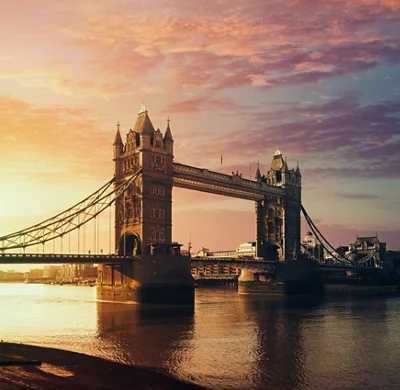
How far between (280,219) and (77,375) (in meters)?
100

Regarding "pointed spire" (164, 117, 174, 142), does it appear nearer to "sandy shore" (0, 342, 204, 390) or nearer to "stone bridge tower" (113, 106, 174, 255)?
"stone bridge tower" (113, 106, 174, 255)

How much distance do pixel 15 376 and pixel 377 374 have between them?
24.2 meters

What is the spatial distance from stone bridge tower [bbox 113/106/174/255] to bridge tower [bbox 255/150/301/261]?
41330mm

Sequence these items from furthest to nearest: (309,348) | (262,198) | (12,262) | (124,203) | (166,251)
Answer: (262,198) → (124,203) → (166,251) → (12,262) → (309,348)

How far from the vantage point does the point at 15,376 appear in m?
32.6

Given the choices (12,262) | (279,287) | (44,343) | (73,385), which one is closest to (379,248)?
(279,287)

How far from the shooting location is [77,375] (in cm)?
3481

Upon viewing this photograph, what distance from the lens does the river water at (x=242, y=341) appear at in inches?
1481

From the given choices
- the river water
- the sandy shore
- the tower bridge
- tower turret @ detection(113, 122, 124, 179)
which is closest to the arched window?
the tower bridge

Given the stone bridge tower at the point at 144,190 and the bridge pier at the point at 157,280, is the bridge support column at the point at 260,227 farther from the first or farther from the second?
the bridge pier at the point at 157,280

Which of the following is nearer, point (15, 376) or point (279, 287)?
point (15, 376)

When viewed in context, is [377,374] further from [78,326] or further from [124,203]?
[124,203]

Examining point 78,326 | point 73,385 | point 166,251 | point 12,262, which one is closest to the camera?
point 73,385

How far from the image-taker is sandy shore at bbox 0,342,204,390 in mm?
31677
